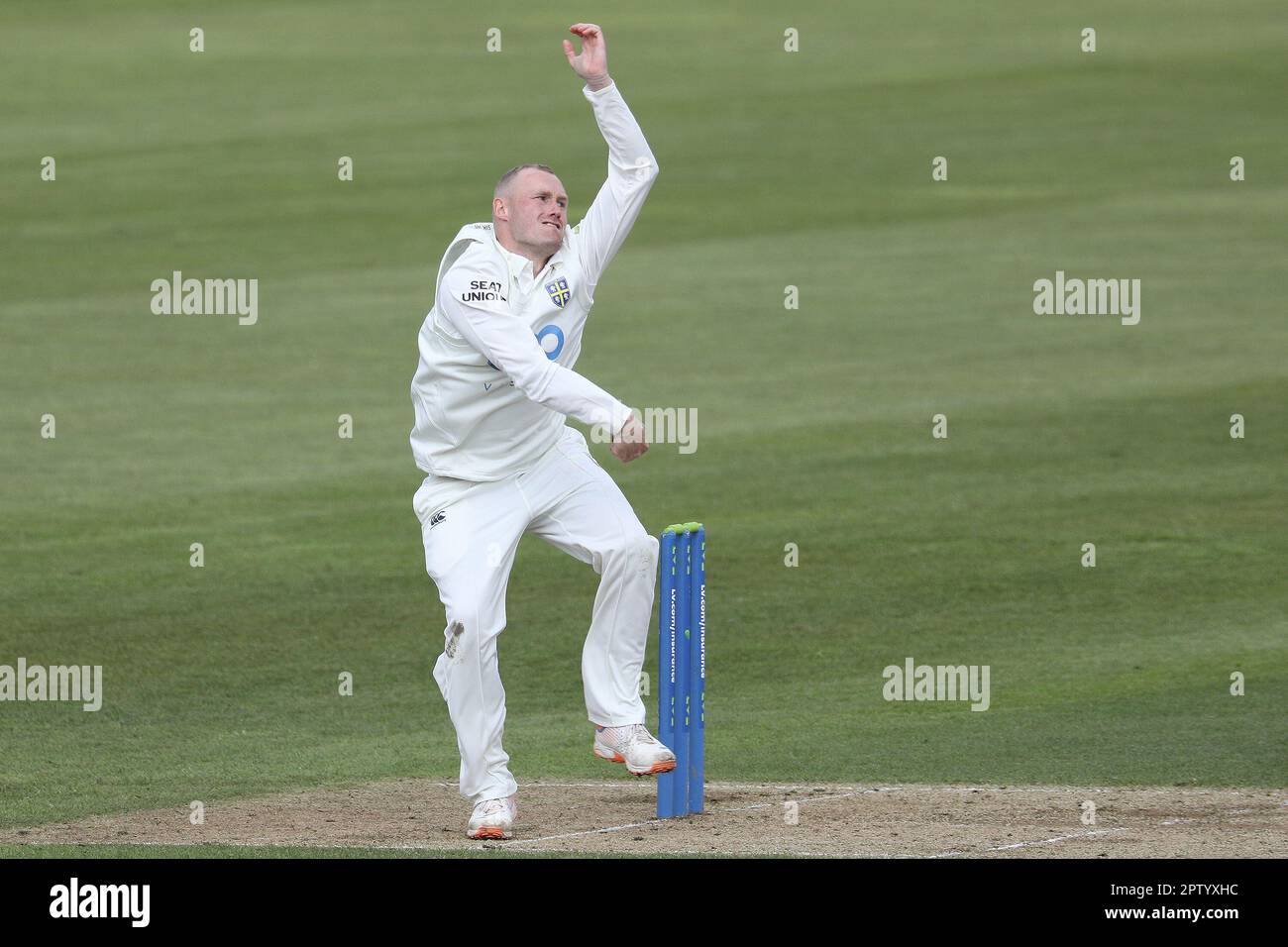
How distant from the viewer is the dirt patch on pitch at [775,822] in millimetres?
8758

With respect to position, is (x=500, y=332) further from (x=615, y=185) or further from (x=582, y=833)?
(x=582, y=833)

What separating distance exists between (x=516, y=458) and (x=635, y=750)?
4.19 ft

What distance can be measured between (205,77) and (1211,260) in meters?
18.7

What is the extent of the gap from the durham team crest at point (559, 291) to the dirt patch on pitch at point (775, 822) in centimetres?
213

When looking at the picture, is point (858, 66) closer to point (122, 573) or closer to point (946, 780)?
point (122, 573)

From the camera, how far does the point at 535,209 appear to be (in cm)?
913

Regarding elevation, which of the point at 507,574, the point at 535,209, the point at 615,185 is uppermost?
the point at 615,185

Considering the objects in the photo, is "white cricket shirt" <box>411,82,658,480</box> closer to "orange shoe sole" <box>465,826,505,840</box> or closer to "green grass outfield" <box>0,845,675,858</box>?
"orange shoe sole" <box>465,826,505,840</box>

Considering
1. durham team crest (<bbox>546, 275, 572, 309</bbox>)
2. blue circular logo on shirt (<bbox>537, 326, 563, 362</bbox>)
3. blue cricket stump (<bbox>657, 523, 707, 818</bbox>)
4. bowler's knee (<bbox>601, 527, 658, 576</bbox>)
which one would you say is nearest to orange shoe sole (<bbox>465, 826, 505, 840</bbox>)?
blue cricket stump (<bbox>657, 523, 707, 818</bbox>)

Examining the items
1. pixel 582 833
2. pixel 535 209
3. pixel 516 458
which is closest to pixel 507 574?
pixel 516 458

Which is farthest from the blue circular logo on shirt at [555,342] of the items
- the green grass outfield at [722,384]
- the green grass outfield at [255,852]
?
the green grass outfield at [722,384]

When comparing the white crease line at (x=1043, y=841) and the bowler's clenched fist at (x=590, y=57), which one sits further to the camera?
the bowler's clenched fist at (x=590, y=57)

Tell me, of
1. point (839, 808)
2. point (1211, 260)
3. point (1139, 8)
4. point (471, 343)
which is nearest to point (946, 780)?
point (839, 808)

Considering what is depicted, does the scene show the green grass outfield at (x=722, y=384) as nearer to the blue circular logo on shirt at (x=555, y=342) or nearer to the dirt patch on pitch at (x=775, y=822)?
the dirt patch on pitch at (x=775, y=822)
